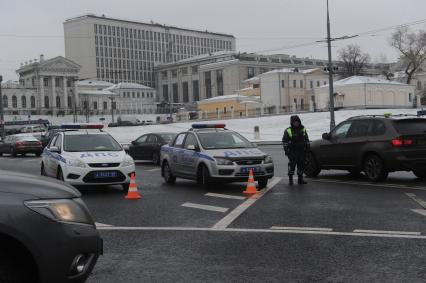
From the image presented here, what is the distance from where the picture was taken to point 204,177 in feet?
47.7

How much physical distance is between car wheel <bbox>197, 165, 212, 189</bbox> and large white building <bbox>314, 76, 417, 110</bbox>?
6884 centimetres

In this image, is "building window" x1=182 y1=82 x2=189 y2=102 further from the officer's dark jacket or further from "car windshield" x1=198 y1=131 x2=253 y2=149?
the officer's dark jacket

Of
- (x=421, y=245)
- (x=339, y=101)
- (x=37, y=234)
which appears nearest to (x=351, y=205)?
(x=421, y=245)

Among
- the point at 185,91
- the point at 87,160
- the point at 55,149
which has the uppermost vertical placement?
the point at 185,91

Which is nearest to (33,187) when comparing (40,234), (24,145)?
(40,234)

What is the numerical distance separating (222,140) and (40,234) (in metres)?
11.4

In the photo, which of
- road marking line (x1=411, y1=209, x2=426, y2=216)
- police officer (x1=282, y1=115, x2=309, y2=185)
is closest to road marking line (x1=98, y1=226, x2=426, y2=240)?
road marking line (x1=411, y1=209, x2=426, y2=216)

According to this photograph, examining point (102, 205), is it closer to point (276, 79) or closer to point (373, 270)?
point (373, 270)

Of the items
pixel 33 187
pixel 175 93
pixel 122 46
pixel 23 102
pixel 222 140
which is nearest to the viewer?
pixel 33 187

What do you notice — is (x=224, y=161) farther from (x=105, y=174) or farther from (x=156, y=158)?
(x=156, y=158)

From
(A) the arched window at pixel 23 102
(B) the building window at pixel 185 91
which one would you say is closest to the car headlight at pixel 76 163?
(A) the arched window at pixel 23 102

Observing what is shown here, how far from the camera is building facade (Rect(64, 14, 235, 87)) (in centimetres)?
16900

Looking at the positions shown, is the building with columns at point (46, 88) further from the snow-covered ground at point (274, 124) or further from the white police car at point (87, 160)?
the white police car at point (87, 160)

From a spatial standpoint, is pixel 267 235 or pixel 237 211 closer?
pixel 267 235
